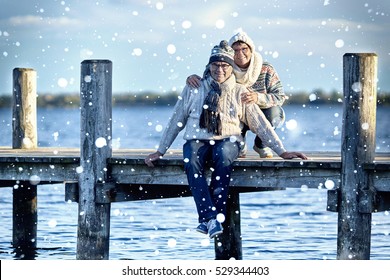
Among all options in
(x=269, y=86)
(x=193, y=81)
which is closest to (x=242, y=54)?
(x=269, y=86)

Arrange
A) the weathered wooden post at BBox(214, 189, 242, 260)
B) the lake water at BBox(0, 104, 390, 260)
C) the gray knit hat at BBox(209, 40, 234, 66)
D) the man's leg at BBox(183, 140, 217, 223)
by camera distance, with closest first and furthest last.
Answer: the man's leg at BBox(183, 140, 217, 223)
the gray knit hat at BBox(209, 40, 234, 66)
the weathered wooden post at BBox(214, 189, 242, 260)
the lake water at BBox(0, 104, 390, 260)

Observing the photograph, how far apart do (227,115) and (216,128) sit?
173mm

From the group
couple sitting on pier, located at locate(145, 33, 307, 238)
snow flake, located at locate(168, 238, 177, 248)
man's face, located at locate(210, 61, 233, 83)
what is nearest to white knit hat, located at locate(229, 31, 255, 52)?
couple sitting on pier, located at locate(145, 33, 307, 238)

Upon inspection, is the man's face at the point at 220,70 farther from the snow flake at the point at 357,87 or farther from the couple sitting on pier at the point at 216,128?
the snow flake at the point at 357,87

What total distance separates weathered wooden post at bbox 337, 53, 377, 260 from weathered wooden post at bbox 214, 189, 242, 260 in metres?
2.71

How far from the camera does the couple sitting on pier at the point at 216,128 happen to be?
11.1m

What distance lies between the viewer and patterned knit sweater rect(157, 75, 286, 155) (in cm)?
1117

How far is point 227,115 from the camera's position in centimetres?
1120

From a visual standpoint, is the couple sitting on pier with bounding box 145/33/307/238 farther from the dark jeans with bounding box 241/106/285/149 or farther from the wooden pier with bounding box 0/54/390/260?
the dark jeans with bounding box 241/106/285/149

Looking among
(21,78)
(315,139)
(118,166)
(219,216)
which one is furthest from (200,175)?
(315,139)

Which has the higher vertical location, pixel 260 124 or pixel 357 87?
pixel 357 87

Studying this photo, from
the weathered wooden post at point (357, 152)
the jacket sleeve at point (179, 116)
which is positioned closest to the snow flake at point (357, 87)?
the weathered wooden post at point (357, 152)

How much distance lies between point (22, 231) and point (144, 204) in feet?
36.7

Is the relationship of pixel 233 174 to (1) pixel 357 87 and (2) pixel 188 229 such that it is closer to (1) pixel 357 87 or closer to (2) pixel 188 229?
(1) pixel 357 87
